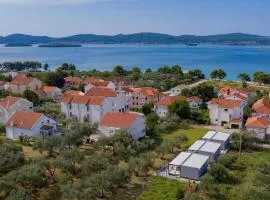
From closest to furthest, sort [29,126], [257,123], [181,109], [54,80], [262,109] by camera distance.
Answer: [29,126] < [257,123] < [181,109] < [262,109] < [54,80]

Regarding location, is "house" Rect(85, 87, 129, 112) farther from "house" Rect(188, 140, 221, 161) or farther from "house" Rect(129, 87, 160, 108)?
"house" Rect(188, 140, 221, 161)

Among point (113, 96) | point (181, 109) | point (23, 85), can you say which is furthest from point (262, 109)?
point (23, 85)

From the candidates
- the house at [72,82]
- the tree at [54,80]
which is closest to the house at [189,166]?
the house at [72,82]

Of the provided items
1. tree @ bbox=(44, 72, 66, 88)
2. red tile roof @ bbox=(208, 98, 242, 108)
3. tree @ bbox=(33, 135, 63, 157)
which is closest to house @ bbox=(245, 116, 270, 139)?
red tile roof @ bbox=(208, 98, 242, 108)

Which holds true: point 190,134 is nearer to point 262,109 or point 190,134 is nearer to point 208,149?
point 208,149

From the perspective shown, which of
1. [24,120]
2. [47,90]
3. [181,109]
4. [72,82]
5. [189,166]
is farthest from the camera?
[72,82]
